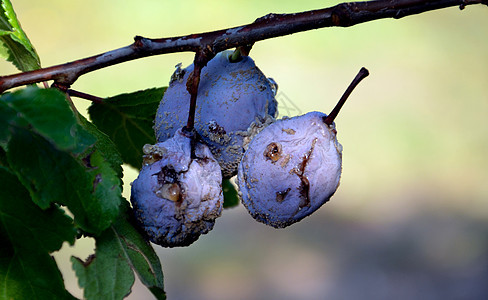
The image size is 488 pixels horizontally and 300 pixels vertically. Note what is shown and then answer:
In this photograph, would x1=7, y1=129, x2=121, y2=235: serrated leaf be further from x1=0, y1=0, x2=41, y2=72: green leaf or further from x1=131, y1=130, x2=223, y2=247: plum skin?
x1=0, y1=0, x2=41, y2=72: green leaf

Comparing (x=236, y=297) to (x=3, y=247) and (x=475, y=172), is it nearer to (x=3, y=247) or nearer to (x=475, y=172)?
(x=475, y=172)

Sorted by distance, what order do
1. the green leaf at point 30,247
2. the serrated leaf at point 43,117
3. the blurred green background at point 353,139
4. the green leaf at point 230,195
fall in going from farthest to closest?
the blurred green background at point 353,139
the green leaf at point 230,195
the green leaf at point 30,247
the serrated leaf at point 43,117

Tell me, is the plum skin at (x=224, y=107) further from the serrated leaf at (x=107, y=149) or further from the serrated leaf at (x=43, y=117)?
the serrated leaf at (x=43, y=117)

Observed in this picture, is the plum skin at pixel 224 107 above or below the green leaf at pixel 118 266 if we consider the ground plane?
above

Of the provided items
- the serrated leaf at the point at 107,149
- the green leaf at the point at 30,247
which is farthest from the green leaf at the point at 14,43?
the green leaf at the point at 30,247

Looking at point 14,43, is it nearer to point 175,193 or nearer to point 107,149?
point 107,149

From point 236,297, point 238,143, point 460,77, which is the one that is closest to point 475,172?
point 460,77

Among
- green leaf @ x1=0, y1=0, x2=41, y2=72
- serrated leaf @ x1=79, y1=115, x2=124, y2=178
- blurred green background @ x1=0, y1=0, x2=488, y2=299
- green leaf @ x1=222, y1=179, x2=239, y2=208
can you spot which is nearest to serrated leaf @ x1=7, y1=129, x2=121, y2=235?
serrated leaf @ x1=79, y1=115, x2=124, y2=178
